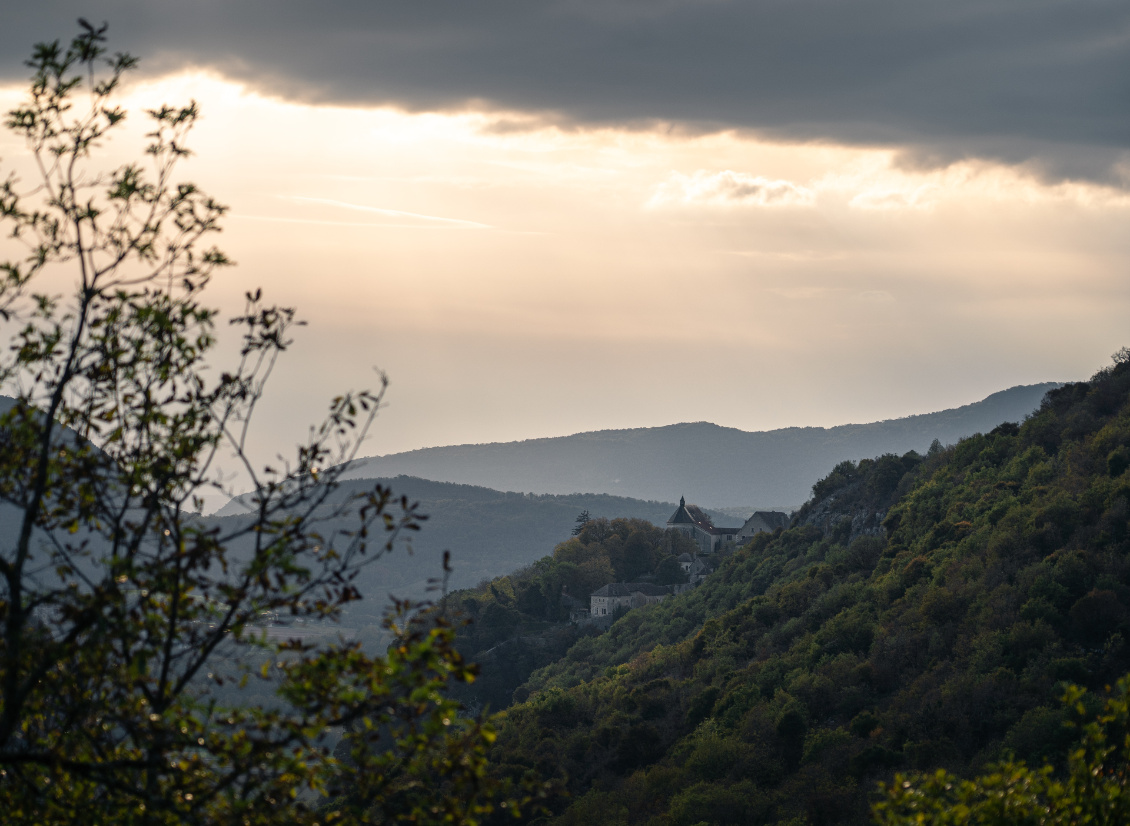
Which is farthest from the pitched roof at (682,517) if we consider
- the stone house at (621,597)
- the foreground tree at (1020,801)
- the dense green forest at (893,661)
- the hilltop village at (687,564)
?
the foreground tree at (1020,801)

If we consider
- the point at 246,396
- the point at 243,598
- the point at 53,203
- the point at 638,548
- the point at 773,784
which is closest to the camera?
the point at 243,598

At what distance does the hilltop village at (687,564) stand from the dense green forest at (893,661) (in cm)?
2262

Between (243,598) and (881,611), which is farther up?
(243,598)

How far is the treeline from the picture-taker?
88.4 metres

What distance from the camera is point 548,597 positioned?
99250 millimetres

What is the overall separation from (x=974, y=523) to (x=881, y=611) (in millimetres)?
7840

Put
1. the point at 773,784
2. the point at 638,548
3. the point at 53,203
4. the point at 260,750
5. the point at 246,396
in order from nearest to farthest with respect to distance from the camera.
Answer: the point at 260,750, the point at 53,203, the point at 246,396, the point at 773,784, the point at 638,548

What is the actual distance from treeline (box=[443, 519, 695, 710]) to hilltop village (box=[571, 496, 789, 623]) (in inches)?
59.7

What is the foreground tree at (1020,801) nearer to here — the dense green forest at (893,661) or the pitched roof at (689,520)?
the dense green forest at (893,661)

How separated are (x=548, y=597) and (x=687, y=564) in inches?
595

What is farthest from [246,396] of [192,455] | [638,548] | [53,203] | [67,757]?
[638,548]

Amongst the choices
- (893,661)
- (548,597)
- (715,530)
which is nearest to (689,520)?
(715,530)

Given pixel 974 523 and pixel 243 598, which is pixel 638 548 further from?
pixel 243 598

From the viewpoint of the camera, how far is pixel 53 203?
10.0 meters
